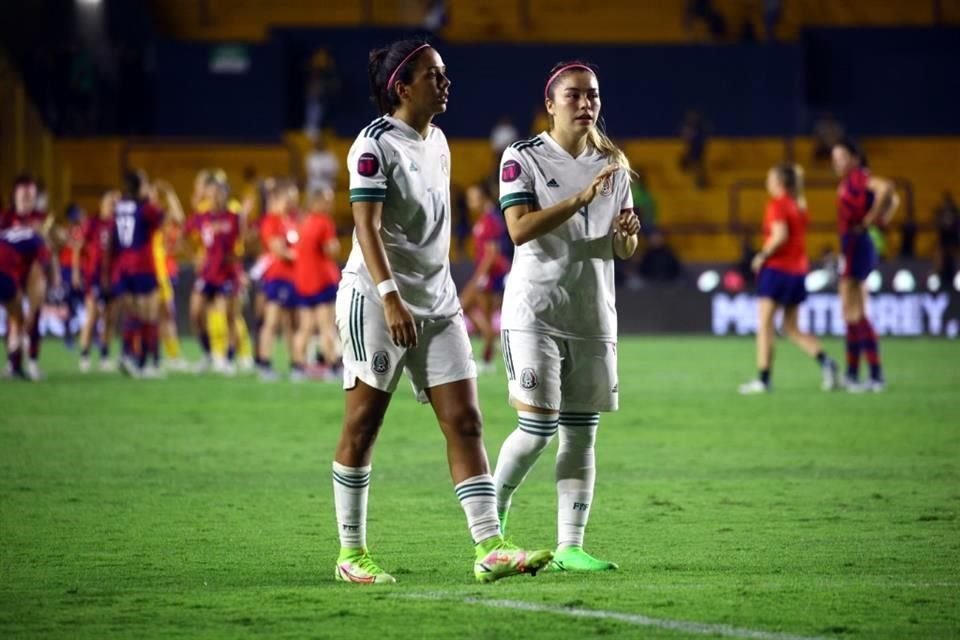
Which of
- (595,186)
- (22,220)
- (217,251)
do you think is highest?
(22,220)

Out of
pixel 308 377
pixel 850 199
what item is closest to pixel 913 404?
pixel 850 199

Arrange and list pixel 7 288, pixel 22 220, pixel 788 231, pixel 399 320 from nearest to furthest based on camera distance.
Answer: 1. pixel 399 320
2. pixel 788 231
3. pixel 7 288
4. pixel 22 220

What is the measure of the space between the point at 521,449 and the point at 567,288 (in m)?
0.75

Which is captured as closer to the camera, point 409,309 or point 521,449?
point 409,309

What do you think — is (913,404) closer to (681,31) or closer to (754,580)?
(754,580)

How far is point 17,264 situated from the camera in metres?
20.8

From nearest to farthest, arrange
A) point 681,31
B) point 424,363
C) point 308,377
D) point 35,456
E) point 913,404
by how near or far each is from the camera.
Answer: point 424,363 < point 35,456 < point 913,404 < point 308,377 < point 681,31

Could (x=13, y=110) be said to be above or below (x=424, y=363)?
above

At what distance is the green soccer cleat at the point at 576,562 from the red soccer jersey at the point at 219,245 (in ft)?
48.2

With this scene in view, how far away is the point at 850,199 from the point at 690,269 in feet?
45.5

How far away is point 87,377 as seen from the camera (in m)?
22.3

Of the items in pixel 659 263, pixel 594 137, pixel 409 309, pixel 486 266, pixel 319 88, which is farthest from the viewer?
pixel 319 88

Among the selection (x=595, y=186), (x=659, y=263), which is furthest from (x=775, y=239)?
(x=659, y=263)

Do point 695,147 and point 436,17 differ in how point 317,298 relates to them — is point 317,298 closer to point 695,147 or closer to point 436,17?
point 695,147
